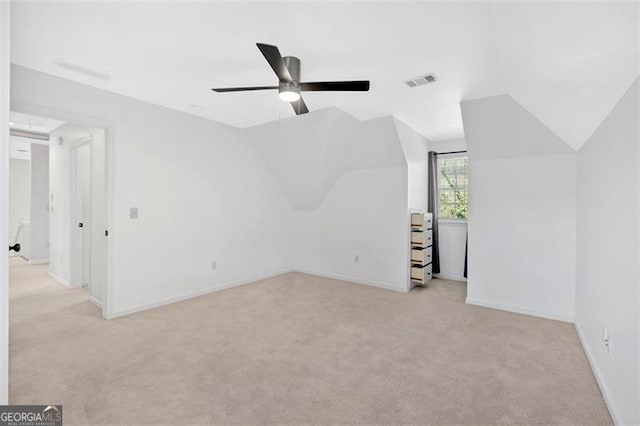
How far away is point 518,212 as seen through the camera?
3.55 meters

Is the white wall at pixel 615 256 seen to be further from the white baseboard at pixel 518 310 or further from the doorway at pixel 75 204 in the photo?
the doorway at pixel 75 204

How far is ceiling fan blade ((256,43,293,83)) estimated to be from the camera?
1.77 meters

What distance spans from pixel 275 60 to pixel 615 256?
7.93 feet

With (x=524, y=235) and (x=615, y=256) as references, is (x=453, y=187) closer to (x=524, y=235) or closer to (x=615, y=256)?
(x=524, y=235)

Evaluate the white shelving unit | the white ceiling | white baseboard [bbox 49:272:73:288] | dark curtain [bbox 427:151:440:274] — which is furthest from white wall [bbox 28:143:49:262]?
dark curtain [bbox 427:151:440:274]

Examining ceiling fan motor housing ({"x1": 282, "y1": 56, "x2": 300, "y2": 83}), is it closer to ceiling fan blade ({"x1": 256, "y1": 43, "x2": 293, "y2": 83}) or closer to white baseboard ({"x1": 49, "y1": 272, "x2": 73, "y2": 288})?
ceiling fan blade ({"x1": 256, "y1": 43, "x2": 293, "y2": 83})

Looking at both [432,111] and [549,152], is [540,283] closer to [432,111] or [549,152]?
[549,152]

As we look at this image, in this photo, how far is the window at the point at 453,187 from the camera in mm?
5160

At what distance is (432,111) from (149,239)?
12.1ft

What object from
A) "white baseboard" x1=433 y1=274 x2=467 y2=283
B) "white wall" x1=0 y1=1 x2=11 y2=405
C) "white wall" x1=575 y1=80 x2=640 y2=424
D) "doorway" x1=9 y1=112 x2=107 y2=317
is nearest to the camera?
"white wall" x1=0 y1=1 x2=11 y2=405

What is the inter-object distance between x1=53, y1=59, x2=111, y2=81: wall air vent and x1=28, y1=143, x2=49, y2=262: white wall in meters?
4.73

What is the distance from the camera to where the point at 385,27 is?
1946 millimetres

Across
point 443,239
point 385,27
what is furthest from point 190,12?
point 443,239

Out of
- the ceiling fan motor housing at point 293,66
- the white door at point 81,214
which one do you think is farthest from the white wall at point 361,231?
the white door at point 81,214
